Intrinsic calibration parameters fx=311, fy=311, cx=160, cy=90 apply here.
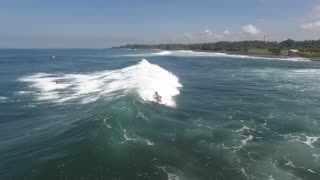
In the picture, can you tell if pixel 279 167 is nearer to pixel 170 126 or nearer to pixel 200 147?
pixel 200 147

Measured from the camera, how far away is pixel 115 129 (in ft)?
80.2

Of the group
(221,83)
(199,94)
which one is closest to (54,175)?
(199,94)

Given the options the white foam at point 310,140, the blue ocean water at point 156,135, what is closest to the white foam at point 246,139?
the blue ocean water at point 156,135

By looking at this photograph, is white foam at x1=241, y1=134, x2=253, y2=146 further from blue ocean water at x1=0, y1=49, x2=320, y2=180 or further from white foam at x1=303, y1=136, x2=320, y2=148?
white foam at x1=303, y1=136, x2=320, y2=148

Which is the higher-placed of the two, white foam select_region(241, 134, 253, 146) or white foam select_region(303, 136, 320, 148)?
white foam select_region(241, 134, 253, 146)

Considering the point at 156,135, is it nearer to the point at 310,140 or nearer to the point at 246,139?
the point at 246,139

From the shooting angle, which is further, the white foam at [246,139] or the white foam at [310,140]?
the white foam at [310,140]

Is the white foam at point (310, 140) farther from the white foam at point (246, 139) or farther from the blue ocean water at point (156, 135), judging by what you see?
the white foam at point (246, 139)

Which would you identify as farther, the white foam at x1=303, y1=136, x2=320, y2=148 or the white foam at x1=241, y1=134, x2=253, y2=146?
the white foam at x1=303, y1=136, x2=320, y2=148

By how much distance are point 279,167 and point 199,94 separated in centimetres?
2288

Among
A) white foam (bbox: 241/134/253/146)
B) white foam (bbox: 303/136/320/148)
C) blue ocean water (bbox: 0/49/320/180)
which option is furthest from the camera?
white foam (bbox: 303/136/320/148)

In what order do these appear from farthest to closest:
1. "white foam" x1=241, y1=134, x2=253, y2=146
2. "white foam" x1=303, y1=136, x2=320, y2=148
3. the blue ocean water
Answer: "white foam" x1=303, y1=136, x2=320, y2=148 < "white foam" x1=241, y1=134, x2=253, y2=146 < the blue ocean water

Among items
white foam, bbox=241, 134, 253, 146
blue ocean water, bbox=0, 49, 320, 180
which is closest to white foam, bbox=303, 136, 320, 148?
blue ocean water, bbox=0, 49, 320, 180

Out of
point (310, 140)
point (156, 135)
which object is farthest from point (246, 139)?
point (156, 135)
